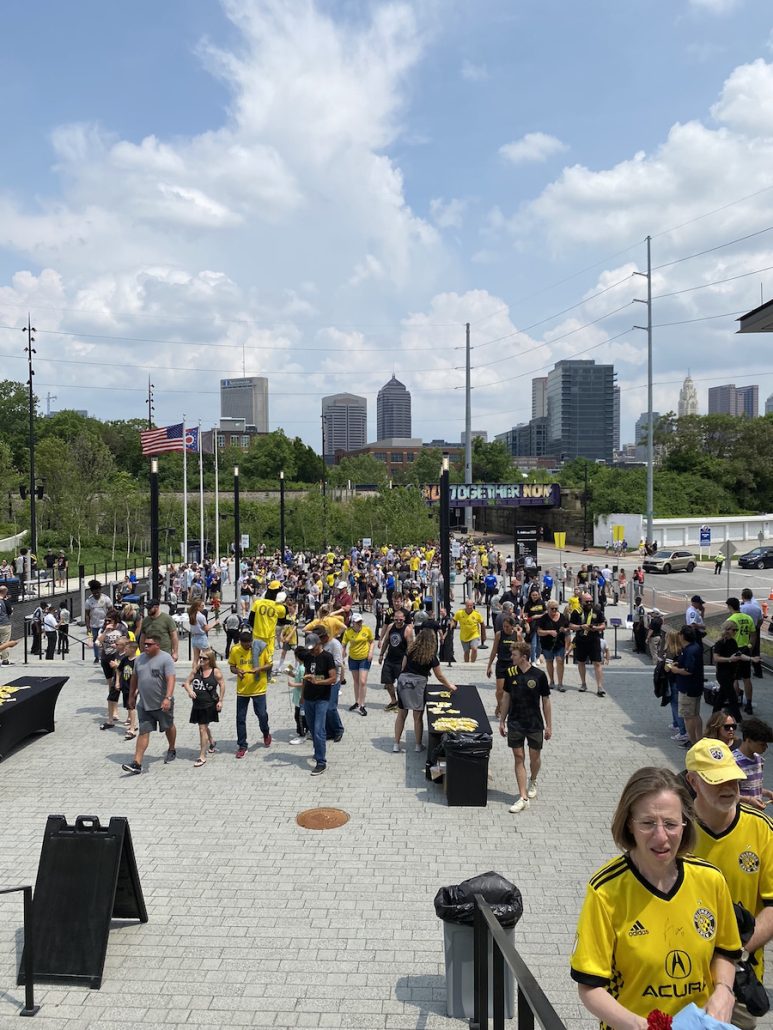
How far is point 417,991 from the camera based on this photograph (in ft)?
16.2

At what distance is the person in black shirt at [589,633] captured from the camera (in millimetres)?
12656

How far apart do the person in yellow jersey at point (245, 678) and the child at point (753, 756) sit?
5923mm

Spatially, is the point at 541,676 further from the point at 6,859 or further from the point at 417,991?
the point at 6,859

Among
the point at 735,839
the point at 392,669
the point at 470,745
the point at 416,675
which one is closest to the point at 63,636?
the point at 392,669

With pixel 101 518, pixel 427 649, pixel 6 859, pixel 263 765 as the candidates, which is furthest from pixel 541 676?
pixel 101 518

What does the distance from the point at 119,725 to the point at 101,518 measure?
4414 centimetres

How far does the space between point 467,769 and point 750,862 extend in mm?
4563

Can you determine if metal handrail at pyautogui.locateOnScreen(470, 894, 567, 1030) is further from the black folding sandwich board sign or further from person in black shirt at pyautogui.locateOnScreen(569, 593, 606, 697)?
person in black shirt at pyautogui.locateOnScreen(569, 593, 606, 697)

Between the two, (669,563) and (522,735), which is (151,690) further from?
(669,563)

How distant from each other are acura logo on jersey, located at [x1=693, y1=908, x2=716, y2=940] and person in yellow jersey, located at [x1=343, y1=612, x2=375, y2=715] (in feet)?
29.6

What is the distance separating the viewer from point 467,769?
7945 millimetres

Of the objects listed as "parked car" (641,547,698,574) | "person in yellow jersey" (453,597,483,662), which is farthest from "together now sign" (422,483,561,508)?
"person in yellow jersey" (453,597,483,662)

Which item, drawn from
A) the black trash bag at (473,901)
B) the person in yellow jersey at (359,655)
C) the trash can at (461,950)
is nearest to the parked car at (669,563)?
the person in yellow jersey at (359,655)

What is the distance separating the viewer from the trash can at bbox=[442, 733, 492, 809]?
7.91 meters
